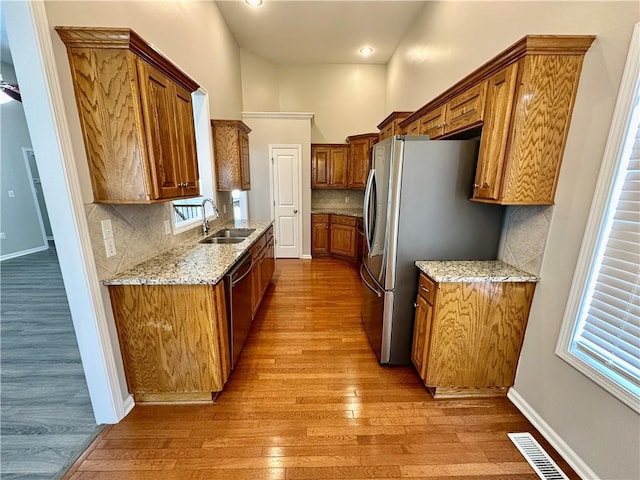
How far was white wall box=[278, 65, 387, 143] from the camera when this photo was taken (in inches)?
206

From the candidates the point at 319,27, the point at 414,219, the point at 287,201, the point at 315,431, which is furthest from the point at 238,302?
the point at 319,27

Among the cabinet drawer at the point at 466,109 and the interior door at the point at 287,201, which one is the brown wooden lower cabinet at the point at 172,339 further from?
the interior door at the point at 287,201

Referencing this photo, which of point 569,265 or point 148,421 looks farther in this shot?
Result: point 148,421

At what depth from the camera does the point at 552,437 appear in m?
1.50

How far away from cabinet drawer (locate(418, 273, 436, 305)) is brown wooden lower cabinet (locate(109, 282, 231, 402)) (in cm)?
142

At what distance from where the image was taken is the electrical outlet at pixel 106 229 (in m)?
1.51

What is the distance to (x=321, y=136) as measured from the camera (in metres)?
5.49

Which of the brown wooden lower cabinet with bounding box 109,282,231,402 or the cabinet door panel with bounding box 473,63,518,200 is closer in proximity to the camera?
the cabinet door panel with bounding box 473,63,518,200

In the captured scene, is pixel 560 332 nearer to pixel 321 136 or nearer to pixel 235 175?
pixel 235 175

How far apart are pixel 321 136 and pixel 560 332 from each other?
200 inches

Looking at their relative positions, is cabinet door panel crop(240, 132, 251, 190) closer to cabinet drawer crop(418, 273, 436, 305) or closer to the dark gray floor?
the dark gray floor

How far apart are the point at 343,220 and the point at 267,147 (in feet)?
6.66

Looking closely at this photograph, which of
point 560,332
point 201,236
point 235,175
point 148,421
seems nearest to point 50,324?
point 201,236

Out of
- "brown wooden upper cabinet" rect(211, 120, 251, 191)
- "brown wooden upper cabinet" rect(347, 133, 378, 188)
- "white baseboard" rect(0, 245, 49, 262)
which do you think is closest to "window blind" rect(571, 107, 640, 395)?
"brown wooden upper cabinet" rect(211, 120, 251, 191)
